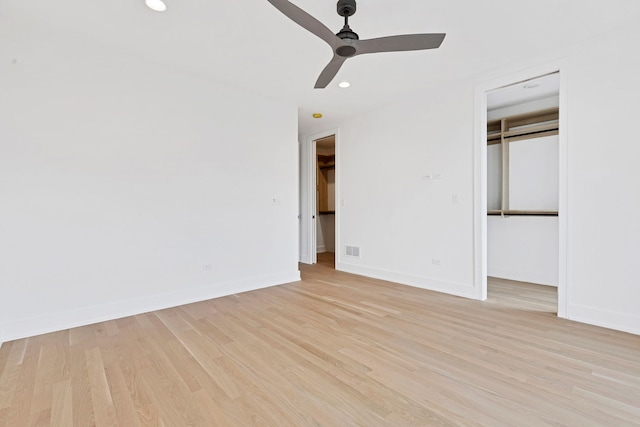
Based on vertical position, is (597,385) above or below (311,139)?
below

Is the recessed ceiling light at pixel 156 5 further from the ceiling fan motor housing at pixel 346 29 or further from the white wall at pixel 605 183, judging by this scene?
the white wall at pixel 605 183

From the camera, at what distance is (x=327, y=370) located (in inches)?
75.9

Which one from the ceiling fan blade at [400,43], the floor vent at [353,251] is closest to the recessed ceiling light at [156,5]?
the ceiling fan blade at [400,43]

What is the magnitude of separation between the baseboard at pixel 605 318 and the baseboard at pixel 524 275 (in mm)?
1404

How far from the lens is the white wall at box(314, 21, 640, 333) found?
8.36 feet

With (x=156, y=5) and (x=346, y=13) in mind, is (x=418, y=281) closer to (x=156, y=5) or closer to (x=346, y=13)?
(x=346, y=13)

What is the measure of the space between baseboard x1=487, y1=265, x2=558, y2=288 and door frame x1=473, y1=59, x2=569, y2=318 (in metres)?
1.30

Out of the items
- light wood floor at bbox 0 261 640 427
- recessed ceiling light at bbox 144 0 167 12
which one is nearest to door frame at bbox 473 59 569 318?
light wood floor at bbox 0 261 640 427

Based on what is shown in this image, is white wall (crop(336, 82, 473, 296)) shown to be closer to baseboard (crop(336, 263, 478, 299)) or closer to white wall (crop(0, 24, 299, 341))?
baseboard (crop(336, 263, 478, 299))

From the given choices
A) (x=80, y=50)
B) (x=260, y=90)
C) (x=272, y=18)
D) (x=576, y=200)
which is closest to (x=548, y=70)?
(x=576, y=200)

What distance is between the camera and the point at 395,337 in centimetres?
241

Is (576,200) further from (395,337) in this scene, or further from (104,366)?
(104,366)

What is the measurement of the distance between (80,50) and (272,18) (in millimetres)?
1866

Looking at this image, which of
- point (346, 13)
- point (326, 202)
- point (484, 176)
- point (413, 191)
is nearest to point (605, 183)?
point (484, 176)
